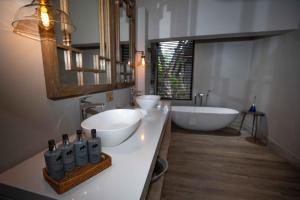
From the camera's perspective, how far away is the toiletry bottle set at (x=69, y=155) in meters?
0.52

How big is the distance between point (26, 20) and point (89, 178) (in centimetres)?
82

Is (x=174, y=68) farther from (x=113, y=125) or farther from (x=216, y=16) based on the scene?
(x=113, y=125)

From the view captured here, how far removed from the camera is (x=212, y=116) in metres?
2.94

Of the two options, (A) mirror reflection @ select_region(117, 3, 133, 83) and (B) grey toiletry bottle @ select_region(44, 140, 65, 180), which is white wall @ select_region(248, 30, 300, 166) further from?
(B) grey toiletry bottle @ select_region(44, 140, 65, 180)

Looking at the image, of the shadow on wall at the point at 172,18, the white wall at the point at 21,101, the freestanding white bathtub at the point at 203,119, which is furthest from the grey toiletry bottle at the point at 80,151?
the freestanding white bathtub at the point at 203,119

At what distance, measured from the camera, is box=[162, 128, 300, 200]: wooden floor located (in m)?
1.54

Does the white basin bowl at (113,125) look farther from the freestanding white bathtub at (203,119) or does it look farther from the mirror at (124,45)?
the freestanding white bathtub at (203,119)

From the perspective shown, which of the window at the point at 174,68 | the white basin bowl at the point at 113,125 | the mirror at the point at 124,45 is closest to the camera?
the white basin bowl at the point at 113,125

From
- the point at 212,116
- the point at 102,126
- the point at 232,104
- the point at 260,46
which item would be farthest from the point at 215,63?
the point at 102,126

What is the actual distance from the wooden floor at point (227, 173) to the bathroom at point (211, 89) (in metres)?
0.01

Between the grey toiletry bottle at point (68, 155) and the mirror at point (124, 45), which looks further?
the mirror at point (124, 45)

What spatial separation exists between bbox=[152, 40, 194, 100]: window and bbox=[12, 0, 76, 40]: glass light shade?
302 centimetres

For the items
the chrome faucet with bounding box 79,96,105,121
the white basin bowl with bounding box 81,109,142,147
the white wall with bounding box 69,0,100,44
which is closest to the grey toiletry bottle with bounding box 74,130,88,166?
the white basin bowl with bounding box 81,109,142,147

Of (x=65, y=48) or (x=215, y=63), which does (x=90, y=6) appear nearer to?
(x=65, y=48)
